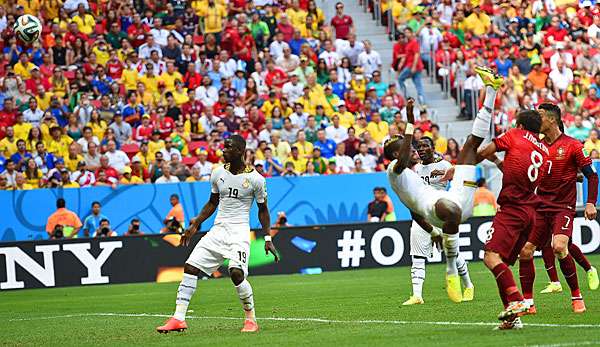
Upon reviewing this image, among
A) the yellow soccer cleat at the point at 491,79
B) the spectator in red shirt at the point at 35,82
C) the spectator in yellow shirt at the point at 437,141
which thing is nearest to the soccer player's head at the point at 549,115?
the yellow soccer cleat at the point at 491,79

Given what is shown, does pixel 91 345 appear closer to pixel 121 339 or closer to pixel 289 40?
pixel 121 339

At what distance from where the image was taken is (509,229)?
40.2 ft

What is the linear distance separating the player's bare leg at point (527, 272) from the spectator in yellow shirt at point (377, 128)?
18088 mm

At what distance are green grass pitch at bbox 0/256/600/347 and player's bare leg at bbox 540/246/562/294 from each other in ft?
1.08

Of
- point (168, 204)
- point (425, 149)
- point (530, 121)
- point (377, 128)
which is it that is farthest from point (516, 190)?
point (377, 128)

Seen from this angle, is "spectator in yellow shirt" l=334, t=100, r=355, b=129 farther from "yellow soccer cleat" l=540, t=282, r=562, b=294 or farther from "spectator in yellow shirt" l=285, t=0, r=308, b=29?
"yellow soccer cleat" l=540, t=282, r=562, b=294

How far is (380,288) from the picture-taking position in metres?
20.7

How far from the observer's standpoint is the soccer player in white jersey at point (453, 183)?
1178 cm

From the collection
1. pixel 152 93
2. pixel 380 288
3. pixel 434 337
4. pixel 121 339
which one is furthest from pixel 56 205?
pixel 434 337

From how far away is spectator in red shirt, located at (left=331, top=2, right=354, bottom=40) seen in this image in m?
35.5

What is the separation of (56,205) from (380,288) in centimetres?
990

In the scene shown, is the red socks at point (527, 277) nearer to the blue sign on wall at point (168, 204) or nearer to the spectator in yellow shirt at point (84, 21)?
the blue sign on wall at point (168, 204)

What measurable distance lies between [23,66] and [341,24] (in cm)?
985

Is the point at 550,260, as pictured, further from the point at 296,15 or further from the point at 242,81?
the point at 296,15
